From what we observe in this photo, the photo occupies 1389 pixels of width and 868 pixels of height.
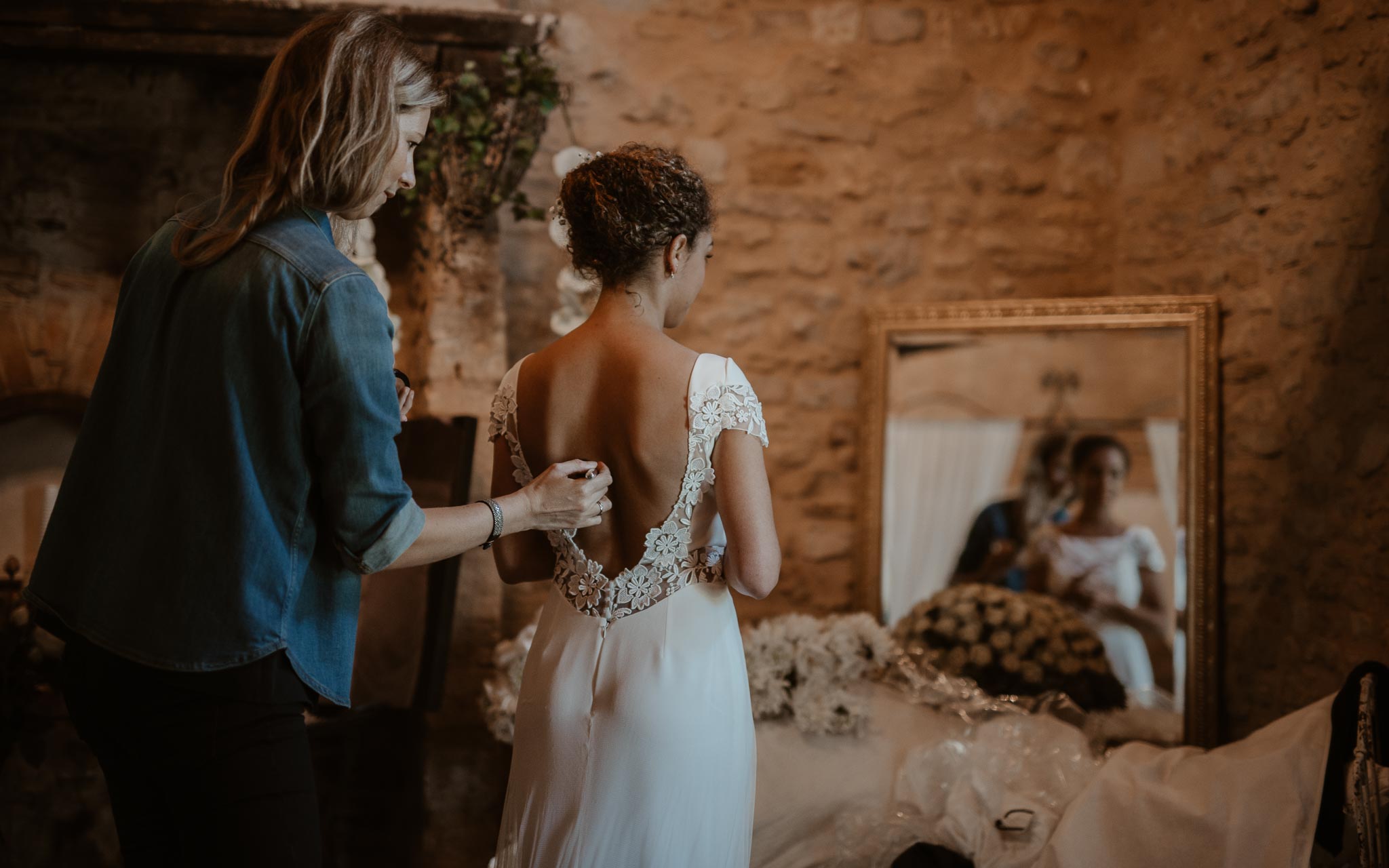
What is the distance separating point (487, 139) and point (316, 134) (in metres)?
2.05

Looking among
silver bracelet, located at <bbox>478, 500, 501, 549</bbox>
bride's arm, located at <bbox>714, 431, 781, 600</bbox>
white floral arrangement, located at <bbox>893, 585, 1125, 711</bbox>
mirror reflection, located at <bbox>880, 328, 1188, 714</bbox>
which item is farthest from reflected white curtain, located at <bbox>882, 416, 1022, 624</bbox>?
silver bracelet, located at <bbox>478, 500, 501, 549</bbox>

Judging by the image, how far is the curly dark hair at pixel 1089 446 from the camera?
339 cm

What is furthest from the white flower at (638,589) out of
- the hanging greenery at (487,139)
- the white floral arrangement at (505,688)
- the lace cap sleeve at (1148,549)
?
the lace cap sleeve at (1148,549)

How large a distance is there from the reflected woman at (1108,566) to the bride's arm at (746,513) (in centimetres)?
202

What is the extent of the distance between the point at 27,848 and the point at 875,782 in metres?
2.54

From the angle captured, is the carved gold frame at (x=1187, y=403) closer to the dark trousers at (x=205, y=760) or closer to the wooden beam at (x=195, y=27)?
the wooden beam at (x=195, y=27)

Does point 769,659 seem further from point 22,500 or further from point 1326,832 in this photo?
point 22,500

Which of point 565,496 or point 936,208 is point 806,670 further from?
point 936,208

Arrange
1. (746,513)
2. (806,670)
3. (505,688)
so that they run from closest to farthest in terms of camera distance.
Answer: (746,513), (806,670), (505,688)

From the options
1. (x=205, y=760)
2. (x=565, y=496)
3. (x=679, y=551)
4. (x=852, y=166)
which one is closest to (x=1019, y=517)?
(x=852, y=166)

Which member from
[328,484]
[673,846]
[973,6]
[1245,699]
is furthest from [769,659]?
[973,6]

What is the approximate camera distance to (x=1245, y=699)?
10.3ft

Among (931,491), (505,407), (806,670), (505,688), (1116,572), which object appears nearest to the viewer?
(505,407)

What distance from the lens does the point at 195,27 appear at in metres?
3.20
